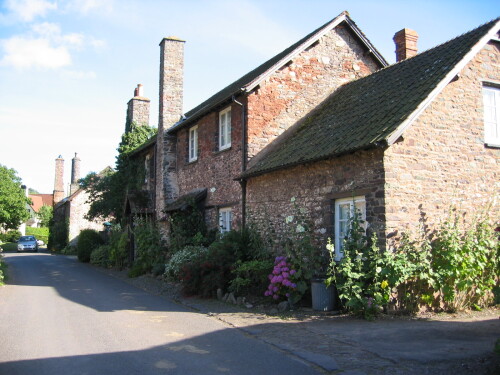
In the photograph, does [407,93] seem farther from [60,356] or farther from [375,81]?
[60,356]

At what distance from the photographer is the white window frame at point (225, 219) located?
51.9ft

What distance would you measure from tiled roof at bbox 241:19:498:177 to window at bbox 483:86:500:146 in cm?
129

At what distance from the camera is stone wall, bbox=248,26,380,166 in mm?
14898

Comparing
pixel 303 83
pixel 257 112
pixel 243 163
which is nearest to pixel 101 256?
pixel 243 163

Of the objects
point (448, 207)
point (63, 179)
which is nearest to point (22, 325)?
point (448, 207)

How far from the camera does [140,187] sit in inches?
938

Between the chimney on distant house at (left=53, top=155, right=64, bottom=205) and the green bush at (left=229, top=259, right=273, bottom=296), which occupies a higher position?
the chimney on distant house at (left=53, top=155, right=64, bottom=205)

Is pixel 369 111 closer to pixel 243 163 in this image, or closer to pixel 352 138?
pixel 352 138

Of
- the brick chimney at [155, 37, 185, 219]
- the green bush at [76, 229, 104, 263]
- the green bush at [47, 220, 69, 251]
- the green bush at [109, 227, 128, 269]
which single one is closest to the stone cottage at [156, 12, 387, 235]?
the brick chimney at [155, 37, 185, 219]

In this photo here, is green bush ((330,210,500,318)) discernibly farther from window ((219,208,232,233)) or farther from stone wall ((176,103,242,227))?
window ((219,208,232,233))

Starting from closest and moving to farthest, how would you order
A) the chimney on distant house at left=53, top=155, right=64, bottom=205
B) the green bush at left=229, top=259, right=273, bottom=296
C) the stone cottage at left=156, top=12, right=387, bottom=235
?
the green bush at left=229, top=259, right=273, bottom=296 < the stone cottage at left=156, top=12, right=387, bottom=235 < the chimney on distant house at left=53, top=155, right=64, bottom=205

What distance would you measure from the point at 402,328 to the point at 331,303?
1.94m

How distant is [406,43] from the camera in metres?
16.4

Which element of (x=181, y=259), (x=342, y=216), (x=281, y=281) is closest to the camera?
(x=281, y=281)
